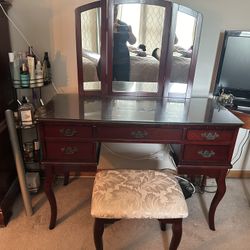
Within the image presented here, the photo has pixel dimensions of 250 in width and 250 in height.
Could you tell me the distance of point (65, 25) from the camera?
1.67 m

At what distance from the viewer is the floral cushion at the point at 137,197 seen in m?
1.18

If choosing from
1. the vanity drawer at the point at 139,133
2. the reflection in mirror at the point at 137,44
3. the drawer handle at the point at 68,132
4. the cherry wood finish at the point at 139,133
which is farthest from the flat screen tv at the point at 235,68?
the drawer handle at the point at 68,132

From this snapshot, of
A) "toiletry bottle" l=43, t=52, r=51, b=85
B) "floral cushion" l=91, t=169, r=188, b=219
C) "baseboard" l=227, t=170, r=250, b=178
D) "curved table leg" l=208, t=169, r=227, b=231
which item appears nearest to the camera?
"floral cushion" l=91, t=169, r=188, b=219

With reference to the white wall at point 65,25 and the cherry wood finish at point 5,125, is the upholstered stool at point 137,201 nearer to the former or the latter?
the cherry wood finish at point 5,125

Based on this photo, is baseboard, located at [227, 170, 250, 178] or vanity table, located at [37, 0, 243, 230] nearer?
vanity table, located at [37, 0, 243, 230]

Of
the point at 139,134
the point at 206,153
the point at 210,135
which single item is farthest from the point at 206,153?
the point at 139,134

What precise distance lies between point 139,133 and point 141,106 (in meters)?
0.26

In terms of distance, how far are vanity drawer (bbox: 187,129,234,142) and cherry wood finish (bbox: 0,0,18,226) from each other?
120cm

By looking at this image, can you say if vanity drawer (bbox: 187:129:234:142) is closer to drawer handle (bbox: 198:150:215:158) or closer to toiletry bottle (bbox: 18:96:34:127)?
drawer handle (bbox: 198:150:215:158)

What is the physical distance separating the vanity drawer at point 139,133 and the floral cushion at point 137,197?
0.22 meters

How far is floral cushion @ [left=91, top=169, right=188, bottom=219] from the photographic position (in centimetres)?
118

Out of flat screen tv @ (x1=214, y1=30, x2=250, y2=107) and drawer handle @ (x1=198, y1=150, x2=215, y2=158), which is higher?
flat screen tv @ (x1=214, y1=30, x2=250, y2=107)

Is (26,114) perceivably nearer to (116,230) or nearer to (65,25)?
(65,25)

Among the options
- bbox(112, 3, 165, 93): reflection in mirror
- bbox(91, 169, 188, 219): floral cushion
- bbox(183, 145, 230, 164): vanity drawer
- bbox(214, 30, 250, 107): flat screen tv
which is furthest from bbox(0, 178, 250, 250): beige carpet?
bbox(112, 3, 165, 93): reflection in mirror
